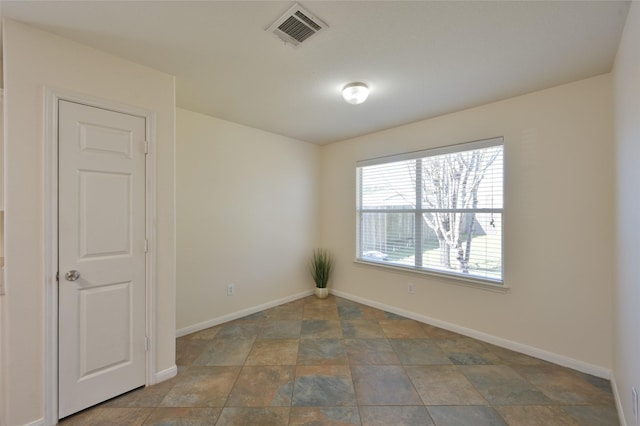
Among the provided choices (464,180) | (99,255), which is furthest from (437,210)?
(99,255)

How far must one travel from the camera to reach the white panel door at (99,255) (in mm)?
1739

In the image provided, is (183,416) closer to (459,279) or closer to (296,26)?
(296,26)

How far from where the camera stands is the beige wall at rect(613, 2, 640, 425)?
1.36m

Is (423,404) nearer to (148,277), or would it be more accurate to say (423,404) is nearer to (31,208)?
(148,277)

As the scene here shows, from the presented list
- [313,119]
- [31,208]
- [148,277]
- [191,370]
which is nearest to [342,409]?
[191,370]

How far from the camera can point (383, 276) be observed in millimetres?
3691

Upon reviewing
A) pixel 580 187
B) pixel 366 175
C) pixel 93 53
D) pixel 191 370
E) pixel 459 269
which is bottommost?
pixel 191 370

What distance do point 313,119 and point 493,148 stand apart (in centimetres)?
204

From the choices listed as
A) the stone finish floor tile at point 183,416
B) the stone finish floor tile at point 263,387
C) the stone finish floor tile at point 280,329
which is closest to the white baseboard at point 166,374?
the stone finish floor tile at point 183,416

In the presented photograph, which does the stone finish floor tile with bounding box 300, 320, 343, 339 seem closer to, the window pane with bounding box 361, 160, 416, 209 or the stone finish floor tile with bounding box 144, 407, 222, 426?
the stone finish floor tile with bounding box 144, 407, 222, 426

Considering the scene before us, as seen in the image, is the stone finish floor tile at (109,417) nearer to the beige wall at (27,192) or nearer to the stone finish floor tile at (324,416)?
the beige wall at (27,192)

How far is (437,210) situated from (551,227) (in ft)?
3.49

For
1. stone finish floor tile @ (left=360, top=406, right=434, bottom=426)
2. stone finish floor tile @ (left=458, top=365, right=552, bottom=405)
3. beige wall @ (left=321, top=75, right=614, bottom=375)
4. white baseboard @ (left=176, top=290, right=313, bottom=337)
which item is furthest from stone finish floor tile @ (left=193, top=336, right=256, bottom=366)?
beige wall @ (left=321, top=75, right=614, bottom=375)

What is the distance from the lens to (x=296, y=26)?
1.62m
